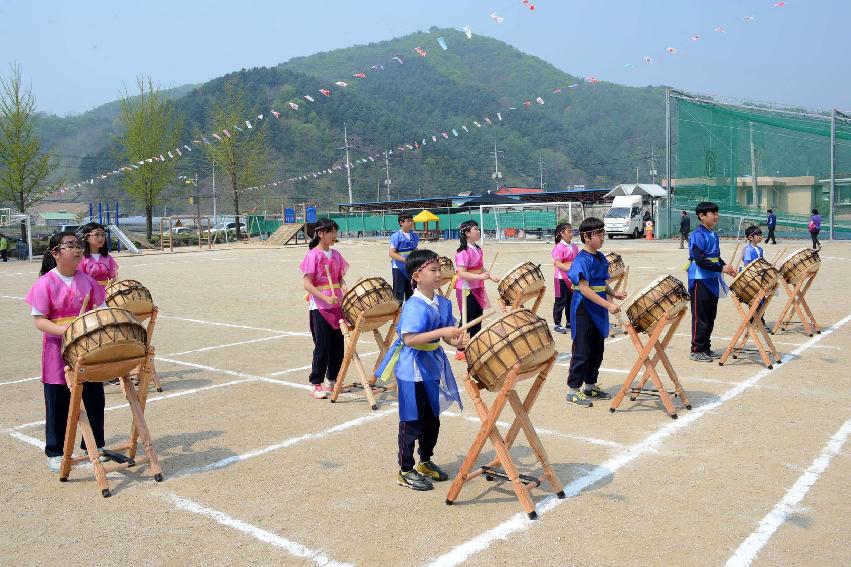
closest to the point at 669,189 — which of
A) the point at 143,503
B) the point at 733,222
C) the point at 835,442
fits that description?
the point at 733,222

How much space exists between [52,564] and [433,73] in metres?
145

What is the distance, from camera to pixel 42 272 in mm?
5969

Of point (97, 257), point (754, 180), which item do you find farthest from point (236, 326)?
point (754, 180)

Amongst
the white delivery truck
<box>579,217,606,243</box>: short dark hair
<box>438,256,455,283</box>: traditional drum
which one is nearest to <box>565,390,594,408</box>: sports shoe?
<box>579,217,606,243</box>: short dark hair

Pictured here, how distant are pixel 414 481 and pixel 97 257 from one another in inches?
222

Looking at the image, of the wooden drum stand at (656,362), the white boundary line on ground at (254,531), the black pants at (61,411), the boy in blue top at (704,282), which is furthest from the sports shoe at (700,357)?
the black pants at (61,411)

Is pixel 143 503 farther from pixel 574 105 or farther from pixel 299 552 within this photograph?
pixel 574 105

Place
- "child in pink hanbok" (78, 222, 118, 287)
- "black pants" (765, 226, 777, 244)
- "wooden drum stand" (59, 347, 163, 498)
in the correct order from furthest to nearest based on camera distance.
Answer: "black pants" (765, 226, 777, 244) → "child in pink hanbok" (78, 222, 118, 287) → "wooden drum stand" (59, 347, 163, 498)

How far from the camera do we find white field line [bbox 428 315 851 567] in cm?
409

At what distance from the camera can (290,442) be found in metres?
6.15

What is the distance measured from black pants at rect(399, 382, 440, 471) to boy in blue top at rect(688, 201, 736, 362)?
5.13m

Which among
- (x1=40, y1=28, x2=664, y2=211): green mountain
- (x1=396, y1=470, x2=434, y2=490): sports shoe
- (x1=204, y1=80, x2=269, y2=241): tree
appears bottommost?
(x1=396, y1=470, x2=434, y2=490): sports shoe

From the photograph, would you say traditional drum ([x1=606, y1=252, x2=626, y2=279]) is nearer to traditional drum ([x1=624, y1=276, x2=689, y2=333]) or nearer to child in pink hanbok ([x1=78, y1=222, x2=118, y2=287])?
traditional drum ([x1=624, y1=276, x2=689, y2=333])

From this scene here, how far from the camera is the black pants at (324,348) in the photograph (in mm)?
7566
